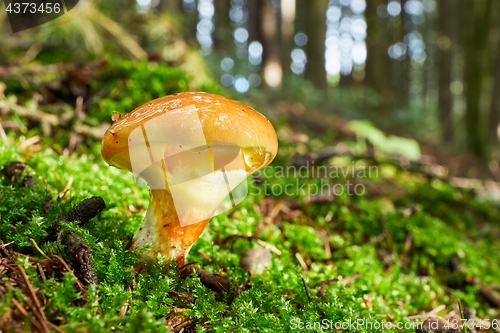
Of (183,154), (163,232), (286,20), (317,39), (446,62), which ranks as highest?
(286,20)

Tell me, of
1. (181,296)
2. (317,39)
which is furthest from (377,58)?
(181,296)

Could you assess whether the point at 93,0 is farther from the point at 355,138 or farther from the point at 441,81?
the point at 441,81

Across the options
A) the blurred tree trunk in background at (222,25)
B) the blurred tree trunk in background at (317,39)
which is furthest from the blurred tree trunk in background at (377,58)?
the blurred tree trunk in background at (222,25)

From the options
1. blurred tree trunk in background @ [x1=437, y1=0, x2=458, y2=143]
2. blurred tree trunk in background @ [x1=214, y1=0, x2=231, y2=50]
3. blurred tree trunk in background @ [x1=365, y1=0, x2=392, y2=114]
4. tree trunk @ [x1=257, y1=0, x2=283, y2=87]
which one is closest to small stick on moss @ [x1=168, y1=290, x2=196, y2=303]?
tree trunk @ [x1=257, y1=0, x2=283, y2=87]

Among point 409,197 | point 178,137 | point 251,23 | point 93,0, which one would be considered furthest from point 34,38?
point 251,23

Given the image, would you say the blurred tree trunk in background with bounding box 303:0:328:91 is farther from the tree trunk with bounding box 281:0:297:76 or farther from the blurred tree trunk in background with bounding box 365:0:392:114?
the blurred tree trunk in background with bounding box 365:0:392:114

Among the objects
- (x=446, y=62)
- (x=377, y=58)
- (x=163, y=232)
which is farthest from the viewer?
(x=377, y=58)

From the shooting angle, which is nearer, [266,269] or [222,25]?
[266,269]

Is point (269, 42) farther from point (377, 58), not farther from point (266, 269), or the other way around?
point (266, 269)
